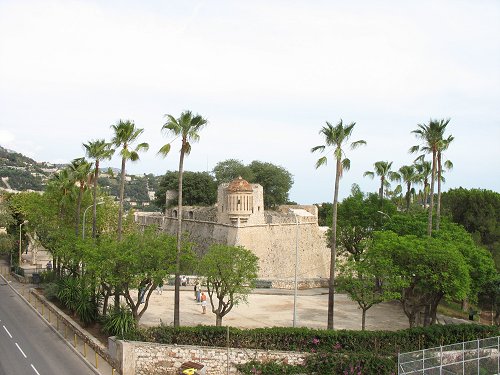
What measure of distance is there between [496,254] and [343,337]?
19.8 meters

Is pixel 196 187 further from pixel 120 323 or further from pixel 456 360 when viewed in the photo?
pixel 456 360

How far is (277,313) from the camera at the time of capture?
33812 millimetres

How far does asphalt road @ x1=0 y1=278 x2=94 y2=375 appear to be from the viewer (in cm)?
2323

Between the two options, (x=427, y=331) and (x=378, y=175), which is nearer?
(x=427, y=331)

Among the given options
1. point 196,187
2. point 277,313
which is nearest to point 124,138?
point 277,313

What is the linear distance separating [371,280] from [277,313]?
8.96 metres

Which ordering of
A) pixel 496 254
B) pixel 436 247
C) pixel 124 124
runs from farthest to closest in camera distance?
pixel 496 254, pixel 124 124, pixel 436 247

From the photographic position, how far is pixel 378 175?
45.1 m

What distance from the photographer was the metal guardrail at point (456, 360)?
22.2 m

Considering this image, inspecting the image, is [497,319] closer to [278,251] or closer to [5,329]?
[278,251]

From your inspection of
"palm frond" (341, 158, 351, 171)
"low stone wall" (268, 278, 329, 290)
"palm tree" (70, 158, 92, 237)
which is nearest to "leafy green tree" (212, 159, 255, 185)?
"low stone wall" (268, 278, 329, 290)

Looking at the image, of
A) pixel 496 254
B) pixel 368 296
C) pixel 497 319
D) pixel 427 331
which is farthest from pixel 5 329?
pixel 496 254

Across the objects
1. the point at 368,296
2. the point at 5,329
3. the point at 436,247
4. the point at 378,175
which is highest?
the point at 378,175

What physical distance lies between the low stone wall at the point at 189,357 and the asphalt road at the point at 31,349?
6.78ft
